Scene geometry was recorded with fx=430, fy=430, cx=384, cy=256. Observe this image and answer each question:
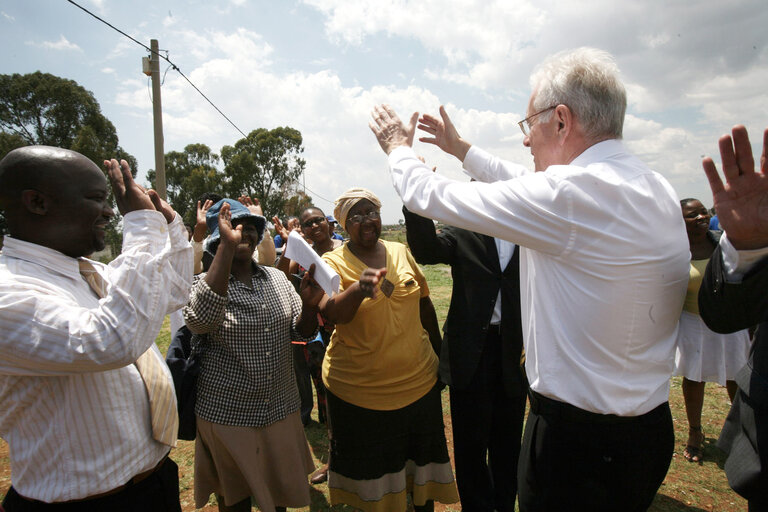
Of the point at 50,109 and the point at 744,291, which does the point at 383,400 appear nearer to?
the point at 744,291

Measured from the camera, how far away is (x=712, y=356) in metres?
3.74

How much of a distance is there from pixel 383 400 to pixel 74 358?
1.82 metres

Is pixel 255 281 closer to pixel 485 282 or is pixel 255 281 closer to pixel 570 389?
pixel 485 282

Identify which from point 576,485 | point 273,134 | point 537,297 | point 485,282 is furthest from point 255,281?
point 273,134

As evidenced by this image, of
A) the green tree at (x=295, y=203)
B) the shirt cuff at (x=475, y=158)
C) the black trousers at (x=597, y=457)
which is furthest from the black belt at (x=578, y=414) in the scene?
the green tree at (x=295, y=203)

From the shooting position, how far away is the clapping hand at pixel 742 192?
1.25m

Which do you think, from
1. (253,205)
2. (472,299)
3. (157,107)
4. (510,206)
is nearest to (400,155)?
(510,206)

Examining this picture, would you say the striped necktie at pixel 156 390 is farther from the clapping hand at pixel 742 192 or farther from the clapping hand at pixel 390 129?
the clapping hand at pixel 742 192

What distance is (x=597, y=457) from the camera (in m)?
1.64

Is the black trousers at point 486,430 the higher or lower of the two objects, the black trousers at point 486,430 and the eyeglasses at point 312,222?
the lower

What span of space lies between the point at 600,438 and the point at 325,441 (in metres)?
3.29

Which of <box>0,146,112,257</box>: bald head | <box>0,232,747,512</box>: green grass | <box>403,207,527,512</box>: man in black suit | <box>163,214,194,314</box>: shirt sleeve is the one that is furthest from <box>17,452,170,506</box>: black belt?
<box>0,232,747,512</box>: green grass

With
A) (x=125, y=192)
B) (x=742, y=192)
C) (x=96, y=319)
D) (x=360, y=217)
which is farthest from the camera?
(x=360, y=217)

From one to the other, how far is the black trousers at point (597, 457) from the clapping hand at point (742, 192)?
0.77 m
